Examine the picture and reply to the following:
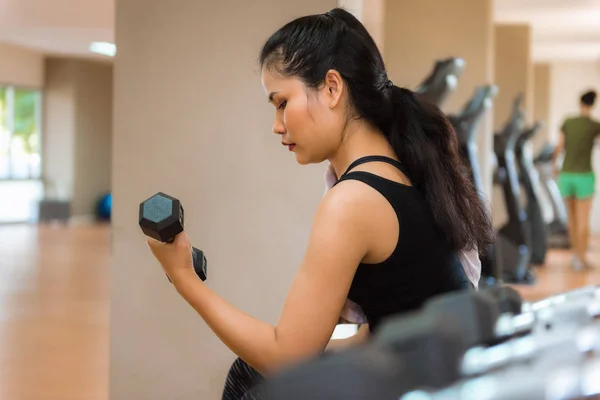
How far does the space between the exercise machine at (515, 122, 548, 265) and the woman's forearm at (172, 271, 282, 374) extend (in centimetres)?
625

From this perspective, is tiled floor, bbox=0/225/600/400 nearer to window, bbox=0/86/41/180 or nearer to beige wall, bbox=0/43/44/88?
window, bbox=0/86/41/180

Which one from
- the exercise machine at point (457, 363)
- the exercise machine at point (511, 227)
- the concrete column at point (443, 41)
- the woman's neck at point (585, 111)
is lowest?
the exercise machine at point (511, 227)

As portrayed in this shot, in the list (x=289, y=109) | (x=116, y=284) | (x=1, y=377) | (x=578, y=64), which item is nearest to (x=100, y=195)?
(x=578, y=64)

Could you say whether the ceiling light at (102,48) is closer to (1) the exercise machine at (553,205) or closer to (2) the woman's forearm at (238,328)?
(1) the exercise machine at (553,205)

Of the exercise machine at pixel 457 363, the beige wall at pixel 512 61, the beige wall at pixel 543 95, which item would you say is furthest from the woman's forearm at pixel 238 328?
the beige wall at pixel 543 95

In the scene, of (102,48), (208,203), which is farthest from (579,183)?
(102,48)

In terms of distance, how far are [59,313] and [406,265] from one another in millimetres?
4098

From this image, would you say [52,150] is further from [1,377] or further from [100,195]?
[1,377]

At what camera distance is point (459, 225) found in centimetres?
138

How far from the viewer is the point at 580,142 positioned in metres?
7.54

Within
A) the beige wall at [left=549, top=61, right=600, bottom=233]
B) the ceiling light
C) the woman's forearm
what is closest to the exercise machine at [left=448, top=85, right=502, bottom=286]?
the woman's forearm

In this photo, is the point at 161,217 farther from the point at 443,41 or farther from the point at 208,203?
the point at 443,41

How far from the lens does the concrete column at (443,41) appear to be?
19.9ft

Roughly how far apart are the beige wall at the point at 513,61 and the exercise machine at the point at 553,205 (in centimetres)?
92
